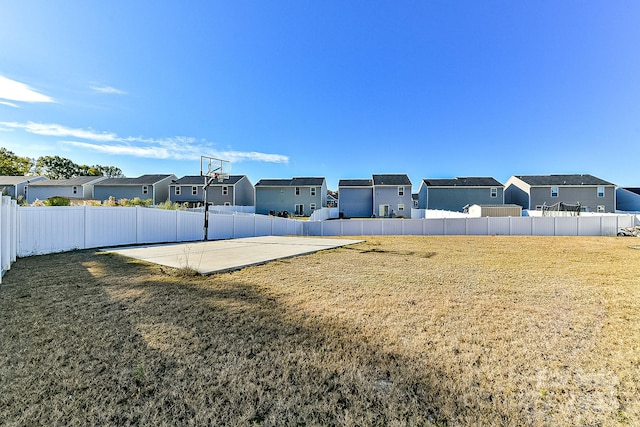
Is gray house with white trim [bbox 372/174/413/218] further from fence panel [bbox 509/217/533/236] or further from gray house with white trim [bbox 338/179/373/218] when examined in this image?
fence panel [bbox 509/217/533/236]

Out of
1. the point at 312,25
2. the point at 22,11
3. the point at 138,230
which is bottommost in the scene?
the point at 138,230

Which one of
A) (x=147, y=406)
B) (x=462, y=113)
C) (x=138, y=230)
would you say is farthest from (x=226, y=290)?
(x=462, y=113)

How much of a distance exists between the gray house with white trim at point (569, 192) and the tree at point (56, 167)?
244 ft

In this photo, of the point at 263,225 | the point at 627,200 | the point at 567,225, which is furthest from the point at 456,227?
Answer: the point at 627,200

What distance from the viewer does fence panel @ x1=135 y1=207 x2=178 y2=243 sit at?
11438 millimetres

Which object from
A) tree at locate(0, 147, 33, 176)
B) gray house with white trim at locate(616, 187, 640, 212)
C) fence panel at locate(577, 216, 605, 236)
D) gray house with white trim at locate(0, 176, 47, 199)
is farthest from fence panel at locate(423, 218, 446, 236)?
tree at locate(0, 147, 33, 176)

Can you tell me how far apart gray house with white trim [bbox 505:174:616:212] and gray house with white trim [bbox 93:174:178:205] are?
143 ft

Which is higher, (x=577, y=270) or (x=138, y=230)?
(x=138, y=230)

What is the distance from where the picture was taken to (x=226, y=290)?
4.75 meters

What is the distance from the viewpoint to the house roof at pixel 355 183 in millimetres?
35594

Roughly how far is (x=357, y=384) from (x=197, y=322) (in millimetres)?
2077

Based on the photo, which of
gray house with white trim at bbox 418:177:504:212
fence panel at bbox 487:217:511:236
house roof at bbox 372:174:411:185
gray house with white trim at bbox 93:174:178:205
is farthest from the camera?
gray house with white trim at bbox 93:174:178:205

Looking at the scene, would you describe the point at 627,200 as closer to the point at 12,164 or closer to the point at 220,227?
the point at 220,227

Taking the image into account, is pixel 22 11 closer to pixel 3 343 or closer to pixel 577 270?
pixel 3 343
